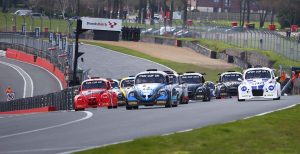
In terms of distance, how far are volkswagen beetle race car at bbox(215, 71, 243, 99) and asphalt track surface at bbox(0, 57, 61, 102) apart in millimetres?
19606

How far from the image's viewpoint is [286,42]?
76.6m

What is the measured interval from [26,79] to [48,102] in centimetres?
2786

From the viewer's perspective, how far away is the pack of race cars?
35.6 meters

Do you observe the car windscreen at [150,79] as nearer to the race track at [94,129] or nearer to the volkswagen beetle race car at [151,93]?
the volkswagen beetle race car at [151,93]

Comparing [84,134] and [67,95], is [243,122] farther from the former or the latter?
[67,95]

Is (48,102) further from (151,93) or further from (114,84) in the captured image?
(151,93)

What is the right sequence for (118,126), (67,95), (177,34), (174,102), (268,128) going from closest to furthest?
1. (268,128)
2. (118,126)
3. (174,102)
4. (67,95)
5. (177,34)

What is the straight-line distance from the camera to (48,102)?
162 feet

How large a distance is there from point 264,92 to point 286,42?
38117 mm

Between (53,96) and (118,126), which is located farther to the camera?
(53,96)

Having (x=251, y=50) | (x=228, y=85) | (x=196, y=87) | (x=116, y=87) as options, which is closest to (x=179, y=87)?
(x=116, y=87)

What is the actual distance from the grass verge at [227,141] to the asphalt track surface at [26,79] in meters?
48.8

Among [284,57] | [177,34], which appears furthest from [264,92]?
[177,34]

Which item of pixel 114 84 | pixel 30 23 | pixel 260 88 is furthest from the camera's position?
pixel 30 23
